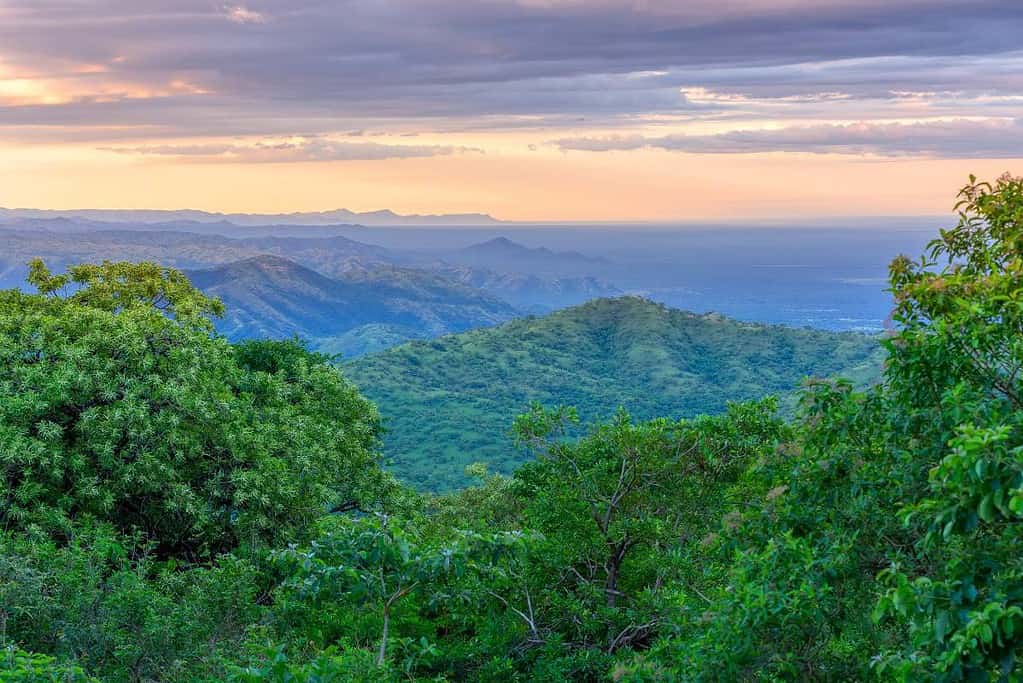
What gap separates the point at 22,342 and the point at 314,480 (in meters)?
8.58

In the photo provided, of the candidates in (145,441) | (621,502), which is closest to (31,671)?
(621,502)

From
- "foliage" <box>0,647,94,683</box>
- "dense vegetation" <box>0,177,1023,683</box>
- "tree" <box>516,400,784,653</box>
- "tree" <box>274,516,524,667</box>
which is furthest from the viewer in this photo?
"tree" <box>516,400,784,653</box>

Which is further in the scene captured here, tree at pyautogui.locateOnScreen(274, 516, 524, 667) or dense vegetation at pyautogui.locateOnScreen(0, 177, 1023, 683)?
tree at pyautogui.locateOnScreen(274, 516, 524, 667)

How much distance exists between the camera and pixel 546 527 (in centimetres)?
1786

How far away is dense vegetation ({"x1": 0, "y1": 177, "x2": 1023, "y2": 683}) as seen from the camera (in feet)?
26.4

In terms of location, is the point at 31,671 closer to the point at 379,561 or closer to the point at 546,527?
the point at 379,561

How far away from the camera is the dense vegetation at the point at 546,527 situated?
8.05 m

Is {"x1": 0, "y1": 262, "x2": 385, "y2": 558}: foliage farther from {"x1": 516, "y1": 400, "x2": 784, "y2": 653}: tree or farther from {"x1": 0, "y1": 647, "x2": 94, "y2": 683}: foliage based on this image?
{"x1": 0, "y1": 647, "x2": 94, "y2": 683}: foliage

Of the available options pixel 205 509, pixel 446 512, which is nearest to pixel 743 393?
pixel 446 512

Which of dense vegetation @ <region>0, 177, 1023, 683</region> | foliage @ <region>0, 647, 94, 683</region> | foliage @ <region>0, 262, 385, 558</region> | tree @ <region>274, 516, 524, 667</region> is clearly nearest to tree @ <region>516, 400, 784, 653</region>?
dense vegetation @ <region>0, 177, 1023, 683</region>

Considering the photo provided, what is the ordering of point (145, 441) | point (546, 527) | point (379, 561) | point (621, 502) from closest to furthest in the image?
point (379, 561) → point (546, 527) → point (621, 502) → point (145, 441)

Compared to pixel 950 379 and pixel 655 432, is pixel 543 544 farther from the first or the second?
pixel 950 379

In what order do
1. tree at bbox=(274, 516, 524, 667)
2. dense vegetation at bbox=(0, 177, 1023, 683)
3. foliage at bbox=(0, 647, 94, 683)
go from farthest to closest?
1. tree at bbox=(274, 516, 524, 667)
2. foliage at bbox=(0, 647, 94, 683)
3. dense vegetation at bbox=(0, 177, 1023, 683)

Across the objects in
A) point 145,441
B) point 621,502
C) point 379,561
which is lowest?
point 621,502
